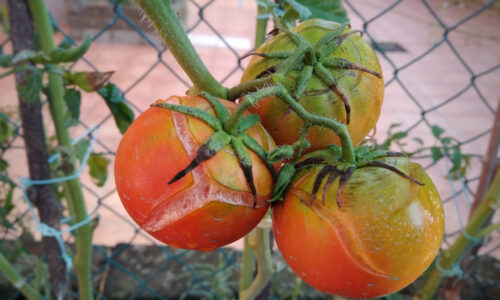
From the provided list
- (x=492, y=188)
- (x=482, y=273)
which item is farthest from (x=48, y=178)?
(x=482, y=273)

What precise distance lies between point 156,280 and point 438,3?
4472mm

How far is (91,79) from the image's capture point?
628 mm

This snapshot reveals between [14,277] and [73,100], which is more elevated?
[73,100]

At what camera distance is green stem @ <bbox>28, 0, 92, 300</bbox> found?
0.76m

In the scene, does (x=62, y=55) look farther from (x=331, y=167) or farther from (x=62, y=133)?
(x=331, y=167)

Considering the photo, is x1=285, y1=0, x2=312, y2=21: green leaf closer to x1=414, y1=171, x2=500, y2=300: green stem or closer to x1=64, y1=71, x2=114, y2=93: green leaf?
x1=64, y1=71, x2=114, y2=93: green leaf

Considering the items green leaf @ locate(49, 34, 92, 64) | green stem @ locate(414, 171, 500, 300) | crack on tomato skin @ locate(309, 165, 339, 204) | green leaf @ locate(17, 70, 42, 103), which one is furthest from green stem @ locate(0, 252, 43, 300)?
green stem @ locate(414, 171, 500, 300)

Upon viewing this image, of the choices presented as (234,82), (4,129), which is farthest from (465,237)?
(234,82)

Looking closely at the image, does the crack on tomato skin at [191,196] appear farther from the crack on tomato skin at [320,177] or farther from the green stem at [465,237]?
the green stem at [465,237]

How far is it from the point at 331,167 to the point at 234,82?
2.39 meters

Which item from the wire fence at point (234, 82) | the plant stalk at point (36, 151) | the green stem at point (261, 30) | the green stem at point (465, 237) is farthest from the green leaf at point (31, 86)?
the green stem at point (465, 237)

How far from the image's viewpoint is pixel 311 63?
0.43 m

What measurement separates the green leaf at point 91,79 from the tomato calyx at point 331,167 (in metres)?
0.34

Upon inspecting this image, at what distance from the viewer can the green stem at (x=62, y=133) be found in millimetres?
756
